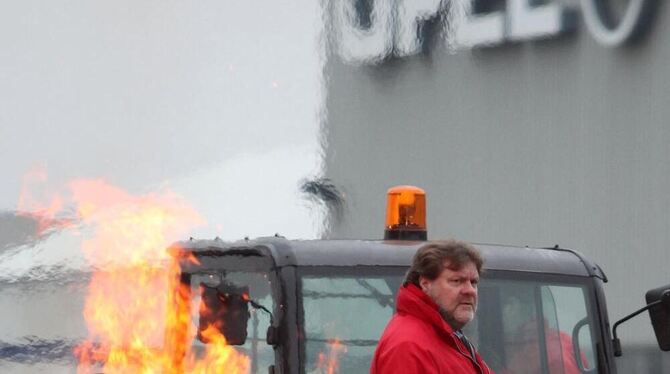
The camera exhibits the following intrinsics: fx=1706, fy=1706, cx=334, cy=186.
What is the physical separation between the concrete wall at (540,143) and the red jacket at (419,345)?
1716 centimetres

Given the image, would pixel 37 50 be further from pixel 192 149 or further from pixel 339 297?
pixel 339 297

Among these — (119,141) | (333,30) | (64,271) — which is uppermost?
(333,30)

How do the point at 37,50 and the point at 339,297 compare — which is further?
the point at 37,50

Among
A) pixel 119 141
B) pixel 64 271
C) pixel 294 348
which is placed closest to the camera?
pixel 294 348

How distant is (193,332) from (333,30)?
1335 cm

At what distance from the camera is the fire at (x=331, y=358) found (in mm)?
5863

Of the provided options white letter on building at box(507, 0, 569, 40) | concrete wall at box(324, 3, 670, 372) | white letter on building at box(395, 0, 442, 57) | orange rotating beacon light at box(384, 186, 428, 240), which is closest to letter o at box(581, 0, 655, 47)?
concrete wall at box(324, 3, 670, 372)

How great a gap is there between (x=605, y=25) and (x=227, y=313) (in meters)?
18.5

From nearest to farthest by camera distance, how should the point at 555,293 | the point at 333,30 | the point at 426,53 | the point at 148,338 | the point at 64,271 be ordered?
1. the point at 555,293
2. the point at 148,338
3. the point at 64,271
4. the point at 333,30
5. the point at 426,53

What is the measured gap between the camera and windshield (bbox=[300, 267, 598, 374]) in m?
5.91

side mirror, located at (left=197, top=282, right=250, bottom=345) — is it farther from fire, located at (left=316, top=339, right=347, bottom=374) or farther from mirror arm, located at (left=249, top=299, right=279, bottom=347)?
fire, located at (left=316, top=339, right=347, bottom=374)

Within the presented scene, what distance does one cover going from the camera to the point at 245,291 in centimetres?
613

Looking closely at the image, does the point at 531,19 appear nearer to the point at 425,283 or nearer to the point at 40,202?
the point at 40,202

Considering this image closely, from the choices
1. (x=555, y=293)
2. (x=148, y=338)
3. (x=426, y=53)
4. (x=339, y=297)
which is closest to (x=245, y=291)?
(x=339, y=297)
